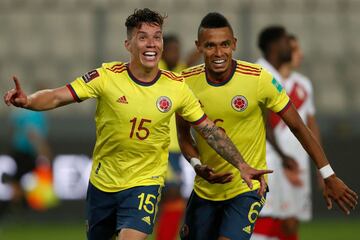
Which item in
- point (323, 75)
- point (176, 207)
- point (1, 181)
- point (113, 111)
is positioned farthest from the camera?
point (323, 75)

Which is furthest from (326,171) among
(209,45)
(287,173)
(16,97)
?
(287,173)

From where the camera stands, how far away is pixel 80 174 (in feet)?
52.9

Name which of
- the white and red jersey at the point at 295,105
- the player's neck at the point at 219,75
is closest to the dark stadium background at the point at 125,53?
the white and red jersey at the point at 295,105

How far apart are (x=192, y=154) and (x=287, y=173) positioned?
7.96 ft

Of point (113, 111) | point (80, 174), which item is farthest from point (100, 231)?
point (80, 174)

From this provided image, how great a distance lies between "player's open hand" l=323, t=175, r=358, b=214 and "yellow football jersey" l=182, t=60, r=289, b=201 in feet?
2.09

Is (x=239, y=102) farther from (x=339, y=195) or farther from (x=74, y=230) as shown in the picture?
(x=74, y=230)

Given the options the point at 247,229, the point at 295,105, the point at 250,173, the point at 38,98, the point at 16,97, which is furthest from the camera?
the point at 295,105

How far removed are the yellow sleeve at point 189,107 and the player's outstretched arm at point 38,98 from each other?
813mm

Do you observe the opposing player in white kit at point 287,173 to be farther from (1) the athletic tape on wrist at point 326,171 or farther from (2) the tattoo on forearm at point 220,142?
(2) the tattoo on forearm at point 220,142

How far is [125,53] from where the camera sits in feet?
59.3

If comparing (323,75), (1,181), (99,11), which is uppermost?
(99,11)

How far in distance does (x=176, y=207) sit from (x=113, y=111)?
499 cm

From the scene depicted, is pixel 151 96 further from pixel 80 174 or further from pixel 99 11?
pixel 99 11
